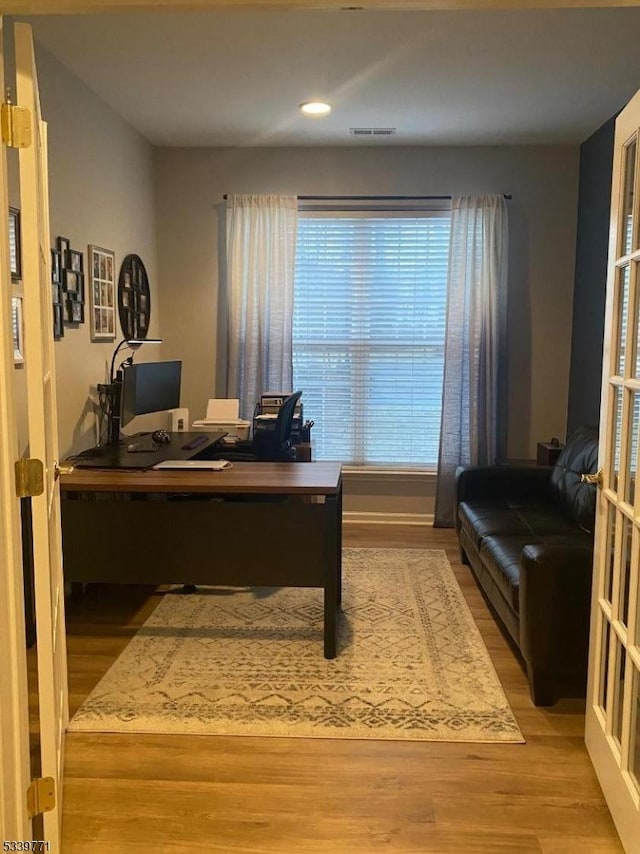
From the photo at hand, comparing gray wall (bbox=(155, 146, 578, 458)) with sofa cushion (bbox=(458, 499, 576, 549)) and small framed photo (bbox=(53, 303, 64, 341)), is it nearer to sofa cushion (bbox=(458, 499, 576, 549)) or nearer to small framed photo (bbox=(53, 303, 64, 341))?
sofa cushion (bbox=(458, 499, 576, 549))

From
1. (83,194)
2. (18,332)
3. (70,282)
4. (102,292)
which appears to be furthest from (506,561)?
(83,194)

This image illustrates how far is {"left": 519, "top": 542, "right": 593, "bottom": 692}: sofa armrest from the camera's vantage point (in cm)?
258

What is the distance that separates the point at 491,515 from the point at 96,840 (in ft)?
8.40

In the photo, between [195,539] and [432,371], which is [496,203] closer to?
[432,371]

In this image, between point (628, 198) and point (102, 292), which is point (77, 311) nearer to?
point (102, 292)

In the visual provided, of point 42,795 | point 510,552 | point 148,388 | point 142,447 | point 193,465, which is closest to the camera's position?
point 42,795

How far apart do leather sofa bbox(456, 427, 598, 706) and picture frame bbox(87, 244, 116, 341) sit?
235 centimetres

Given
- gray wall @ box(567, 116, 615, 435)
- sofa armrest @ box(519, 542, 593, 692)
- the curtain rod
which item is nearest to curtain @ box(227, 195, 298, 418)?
the curtain rod

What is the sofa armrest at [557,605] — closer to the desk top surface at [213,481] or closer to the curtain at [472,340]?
the desk top surface at [213,481]

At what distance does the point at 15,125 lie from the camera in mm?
1552

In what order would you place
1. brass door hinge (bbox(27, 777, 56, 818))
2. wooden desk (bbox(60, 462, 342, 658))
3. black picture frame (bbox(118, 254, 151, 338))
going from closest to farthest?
brass door hinge (bbox(27, 777, 56, 818)), wooden desk (bbox(60, 462, 342, 658)), black picture frame (bbox(118, 254, 151, 338))

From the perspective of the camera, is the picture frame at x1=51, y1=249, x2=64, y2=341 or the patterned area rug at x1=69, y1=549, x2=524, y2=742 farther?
the picture frame at x1=51, y1=249, x2=64, y2=341

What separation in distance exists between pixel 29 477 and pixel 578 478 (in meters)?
2.98

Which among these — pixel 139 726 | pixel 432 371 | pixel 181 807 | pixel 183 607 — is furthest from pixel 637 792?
pixel 432 371
